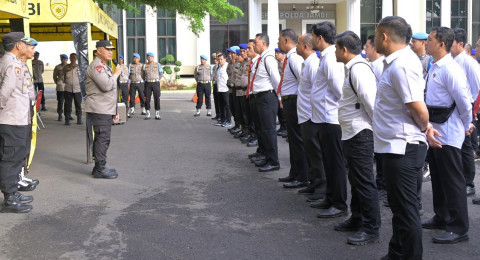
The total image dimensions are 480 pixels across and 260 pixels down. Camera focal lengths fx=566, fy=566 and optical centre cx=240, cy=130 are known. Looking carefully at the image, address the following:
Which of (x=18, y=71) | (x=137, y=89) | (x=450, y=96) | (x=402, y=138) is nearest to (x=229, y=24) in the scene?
(x=137, y=89)

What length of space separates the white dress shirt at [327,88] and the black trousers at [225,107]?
964 cm

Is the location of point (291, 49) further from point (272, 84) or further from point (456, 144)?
point (456, 144)

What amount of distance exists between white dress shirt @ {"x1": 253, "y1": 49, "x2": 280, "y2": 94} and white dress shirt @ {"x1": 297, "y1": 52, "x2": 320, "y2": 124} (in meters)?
1.96

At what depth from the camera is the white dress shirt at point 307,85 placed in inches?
269

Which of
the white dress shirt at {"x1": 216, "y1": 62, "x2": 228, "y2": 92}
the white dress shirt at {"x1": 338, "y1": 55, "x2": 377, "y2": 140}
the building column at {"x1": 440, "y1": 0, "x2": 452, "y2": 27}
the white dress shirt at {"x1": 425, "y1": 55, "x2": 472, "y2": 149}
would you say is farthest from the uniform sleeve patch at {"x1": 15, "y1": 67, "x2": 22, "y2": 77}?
the building column at {"x1": 440, "y1": 0, "x2": 452, "y2": 27}

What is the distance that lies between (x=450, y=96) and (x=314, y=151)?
188 centimetres

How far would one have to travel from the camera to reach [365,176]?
5320 millimetres

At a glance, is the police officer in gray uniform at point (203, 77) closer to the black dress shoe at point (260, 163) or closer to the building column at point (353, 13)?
the black dress shoe at point (260, 163)

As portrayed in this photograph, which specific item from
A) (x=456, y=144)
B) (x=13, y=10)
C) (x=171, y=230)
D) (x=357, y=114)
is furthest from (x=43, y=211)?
(x=456, y=144)

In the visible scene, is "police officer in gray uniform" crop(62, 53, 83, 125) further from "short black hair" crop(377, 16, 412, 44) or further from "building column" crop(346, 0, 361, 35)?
"building column" crop(346, 0, 361, 35)

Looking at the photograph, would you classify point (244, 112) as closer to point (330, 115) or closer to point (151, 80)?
point (151, 80)

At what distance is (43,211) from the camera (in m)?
6.70

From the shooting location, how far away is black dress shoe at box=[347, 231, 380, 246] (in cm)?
522

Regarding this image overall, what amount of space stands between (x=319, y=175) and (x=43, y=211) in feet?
11.0
